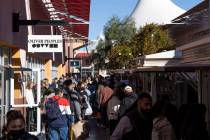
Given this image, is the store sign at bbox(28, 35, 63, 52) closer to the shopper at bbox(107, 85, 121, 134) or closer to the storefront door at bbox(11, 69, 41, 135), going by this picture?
the storefront door at bbox(11, 69, 41, 135)

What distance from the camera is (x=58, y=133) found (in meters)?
12.2

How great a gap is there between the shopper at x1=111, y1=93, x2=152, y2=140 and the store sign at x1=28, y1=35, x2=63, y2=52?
8146mm

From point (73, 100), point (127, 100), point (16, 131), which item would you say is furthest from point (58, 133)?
point (16, 131)

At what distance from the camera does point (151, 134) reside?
23.8 ft

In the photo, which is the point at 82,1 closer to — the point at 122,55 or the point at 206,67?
the point at 206,67

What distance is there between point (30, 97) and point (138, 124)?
8962mm

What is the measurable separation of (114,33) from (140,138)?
64.1 meters

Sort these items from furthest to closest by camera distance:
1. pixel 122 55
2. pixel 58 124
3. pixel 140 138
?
pixel 122 55 → pixel 58 124 → pixel 140 138

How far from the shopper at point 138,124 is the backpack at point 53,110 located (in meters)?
4.88

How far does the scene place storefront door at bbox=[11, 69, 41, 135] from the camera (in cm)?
1570

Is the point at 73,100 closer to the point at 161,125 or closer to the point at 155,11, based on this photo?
the point at 161,125

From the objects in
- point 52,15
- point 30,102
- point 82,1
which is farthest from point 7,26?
point 52,15

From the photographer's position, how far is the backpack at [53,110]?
1208cm

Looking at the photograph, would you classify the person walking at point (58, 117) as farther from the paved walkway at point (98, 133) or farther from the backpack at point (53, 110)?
the paved walkway at point (98, 133)
